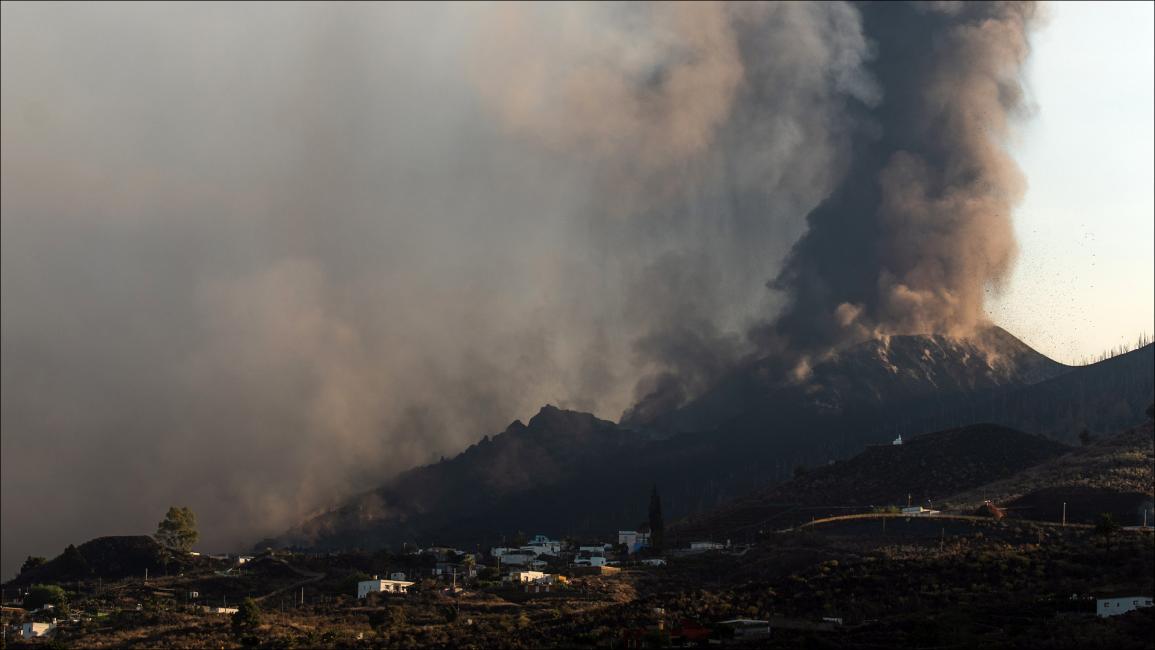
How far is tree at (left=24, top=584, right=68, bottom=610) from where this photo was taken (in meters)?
148

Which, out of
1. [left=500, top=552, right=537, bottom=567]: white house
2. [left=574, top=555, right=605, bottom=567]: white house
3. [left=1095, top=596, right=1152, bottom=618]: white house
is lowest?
[left=1095, top=596, right=1152, bottom=618]: white house

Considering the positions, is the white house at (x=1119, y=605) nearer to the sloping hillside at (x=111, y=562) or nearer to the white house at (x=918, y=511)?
the white house at (x=918, y=511)

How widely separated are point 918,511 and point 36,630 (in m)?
94.9

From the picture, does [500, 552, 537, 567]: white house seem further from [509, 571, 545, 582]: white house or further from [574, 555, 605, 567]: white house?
[509, 571, 545, 582]: white house

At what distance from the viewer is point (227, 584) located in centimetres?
16100

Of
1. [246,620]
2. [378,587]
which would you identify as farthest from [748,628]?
[378,587]

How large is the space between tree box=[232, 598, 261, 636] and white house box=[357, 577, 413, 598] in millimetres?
20788

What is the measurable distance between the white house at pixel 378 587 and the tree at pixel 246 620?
2079cm

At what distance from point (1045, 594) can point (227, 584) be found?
88.6 metres

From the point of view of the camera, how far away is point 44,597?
150375 mm

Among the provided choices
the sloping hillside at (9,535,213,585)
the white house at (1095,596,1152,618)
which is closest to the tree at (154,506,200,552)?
the sloping hillside at (9,535,213,585)

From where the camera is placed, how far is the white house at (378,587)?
492 feet

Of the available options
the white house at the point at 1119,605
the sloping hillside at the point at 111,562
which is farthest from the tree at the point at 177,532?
the white house at the point at 1119,605

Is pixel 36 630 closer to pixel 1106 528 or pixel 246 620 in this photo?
pixel 246 620
